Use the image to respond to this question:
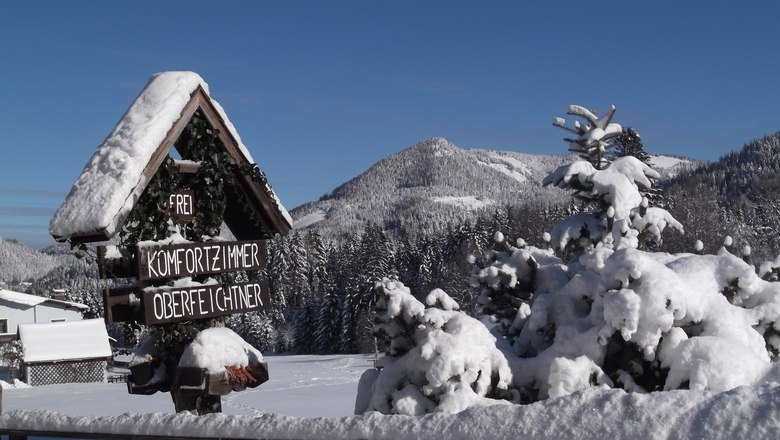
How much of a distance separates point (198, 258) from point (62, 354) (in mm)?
44732

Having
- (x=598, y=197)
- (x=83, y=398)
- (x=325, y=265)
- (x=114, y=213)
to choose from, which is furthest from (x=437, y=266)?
(x=114, y=213)

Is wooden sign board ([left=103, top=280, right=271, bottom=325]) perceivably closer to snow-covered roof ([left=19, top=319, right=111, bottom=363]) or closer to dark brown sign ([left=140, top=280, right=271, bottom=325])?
dark brown sign ([left=140, top=280, right=271, bottom=325])

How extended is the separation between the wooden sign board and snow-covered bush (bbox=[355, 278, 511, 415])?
1.33 meters

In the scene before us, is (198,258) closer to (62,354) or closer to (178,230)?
(178,230)

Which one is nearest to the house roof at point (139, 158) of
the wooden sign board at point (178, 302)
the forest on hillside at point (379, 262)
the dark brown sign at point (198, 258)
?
the dark brown sign at point (198, 258)

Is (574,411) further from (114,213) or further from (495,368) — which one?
(114,213)

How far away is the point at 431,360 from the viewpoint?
5.71m

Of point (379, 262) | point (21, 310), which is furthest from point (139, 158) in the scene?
point (379, 262)

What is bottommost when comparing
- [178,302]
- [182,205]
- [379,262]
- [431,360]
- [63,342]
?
[431,360]

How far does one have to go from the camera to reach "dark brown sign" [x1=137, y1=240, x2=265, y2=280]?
594 centimetres

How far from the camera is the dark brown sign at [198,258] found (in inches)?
234

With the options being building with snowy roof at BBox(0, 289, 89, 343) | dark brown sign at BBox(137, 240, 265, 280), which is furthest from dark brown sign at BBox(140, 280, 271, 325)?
building with snowy roof at BBox(0, 289, 89, 343)

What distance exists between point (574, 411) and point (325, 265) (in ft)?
310

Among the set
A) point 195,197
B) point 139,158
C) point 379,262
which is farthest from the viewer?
point 379,262
